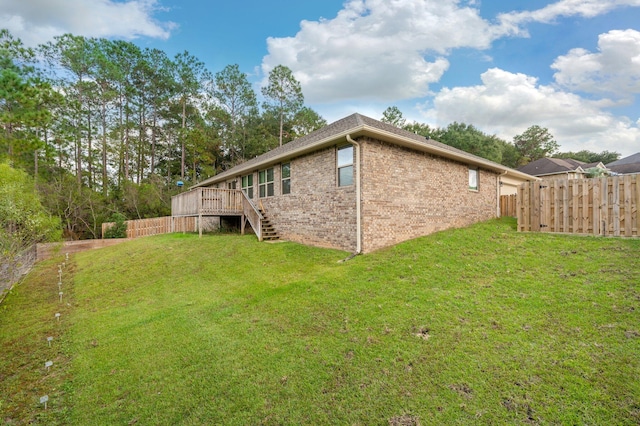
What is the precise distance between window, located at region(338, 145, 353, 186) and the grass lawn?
9.16 feet

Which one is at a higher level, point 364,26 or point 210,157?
point 364,26

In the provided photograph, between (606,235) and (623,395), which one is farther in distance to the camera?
(606,235)

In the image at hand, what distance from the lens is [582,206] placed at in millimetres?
8047

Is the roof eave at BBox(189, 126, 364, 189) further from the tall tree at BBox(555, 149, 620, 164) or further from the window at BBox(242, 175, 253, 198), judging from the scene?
the tall tree at BBox(555, 149, 620, 164)

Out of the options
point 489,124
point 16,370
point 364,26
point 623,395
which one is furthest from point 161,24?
point 489,124

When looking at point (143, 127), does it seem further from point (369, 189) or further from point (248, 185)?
point (369, 189)

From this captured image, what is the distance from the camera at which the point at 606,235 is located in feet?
24.8

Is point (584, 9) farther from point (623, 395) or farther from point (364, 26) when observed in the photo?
point (623, 395)

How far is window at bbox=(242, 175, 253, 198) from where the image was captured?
14875mm

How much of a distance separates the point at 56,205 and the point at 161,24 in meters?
15.2

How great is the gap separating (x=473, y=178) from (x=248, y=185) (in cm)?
1090

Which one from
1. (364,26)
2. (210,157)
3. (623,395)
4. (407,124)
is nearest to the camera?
(623,395)

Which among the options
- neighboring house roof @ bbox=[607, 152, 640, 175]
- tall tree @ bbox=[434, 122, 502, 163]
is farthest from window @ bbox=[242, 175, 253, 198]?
neighboring house roof @ bbox=[607, 152, 640, 175]

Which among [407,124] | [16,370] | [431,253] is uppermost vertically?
[407,124]
